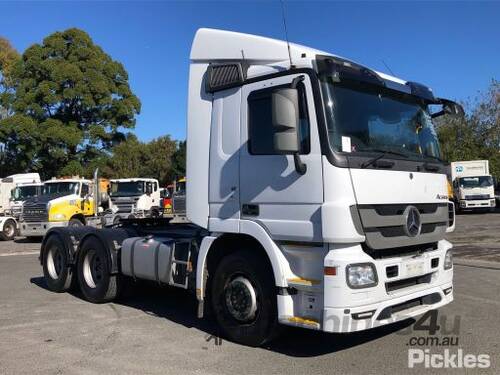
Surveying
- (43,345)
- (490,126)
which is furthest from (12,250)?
(490,126)

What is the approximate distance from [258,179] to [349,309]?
5.46 ft

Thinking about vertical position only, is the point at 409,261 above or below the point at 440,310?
above

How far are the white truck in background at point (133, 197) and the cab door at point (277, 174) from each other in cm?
1934

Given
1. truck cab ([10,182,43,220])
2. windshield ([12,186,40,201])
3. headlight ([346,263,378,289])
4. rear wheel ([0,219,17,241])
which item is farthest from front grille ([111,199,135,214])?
headlight ([346,263,378,289])

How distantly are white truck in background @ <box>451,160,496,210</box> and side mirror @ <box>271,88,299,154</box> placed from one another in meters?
29.7

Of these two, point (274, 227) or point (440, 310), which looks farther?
point (440, 310)

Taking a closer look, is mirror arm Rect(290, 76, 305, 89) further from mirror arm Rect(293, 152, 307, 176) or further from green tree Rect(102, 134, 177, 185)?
green tree Rect(102, 134, 177, 185)

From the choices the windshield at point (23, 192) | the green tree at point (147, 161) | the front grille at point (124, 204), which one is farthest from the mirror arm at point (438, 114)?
the green tree at point (147, 161)

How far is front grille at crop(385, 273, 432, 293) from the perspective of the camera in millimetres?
5343

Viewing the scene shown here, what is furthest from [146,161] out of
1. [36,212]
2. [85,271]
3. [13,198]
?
[85,271]

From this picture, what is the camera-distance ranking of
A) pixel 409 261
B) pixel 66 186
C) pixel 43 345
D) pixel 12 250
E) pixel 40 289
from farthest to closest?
pixel 66 186
pixel 12 250
pixel 40 289
pixel 43 345
pixel 409 261

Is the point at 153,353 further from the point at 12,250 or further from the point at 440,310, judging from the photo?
the point at 12,250

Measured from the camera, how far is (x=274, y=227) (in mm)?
5539

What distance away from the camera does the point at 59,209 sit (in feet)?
64.9
